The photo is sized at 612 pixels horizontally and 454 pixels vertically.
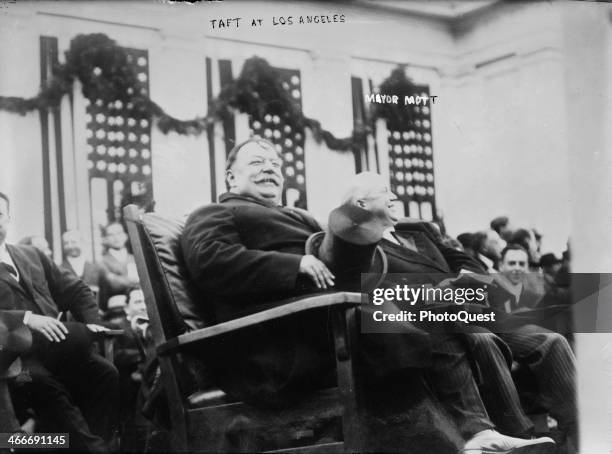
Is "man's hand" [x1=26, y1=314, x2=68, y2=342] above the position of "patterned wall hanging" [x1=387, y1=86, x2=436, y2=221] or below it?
below

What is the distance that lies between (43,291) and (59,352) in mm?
245

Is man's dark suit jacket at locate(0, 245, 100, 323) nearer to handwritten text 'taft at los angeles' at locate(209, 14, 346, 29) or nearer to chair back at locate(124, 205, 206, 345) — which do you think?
chair back at locate(124, 205, 206, 345)

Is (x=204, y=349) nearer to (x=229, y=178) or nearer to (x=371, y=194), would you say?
(x=229, y=178)

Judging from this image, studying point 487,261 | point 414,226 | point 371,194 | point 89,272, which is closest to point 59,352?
point 89,272

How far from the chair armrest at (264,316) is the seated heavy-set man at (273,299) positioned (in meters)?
0.11

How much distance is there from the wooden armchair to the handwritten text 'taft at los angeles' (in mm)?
889

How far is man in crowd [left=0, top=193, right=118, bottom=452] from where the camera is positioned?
11.1ft

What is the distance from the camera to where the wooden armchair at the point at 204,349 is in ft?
9.99

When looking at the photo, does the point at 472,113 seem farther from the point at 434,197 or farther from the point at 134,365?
the point at 134,365

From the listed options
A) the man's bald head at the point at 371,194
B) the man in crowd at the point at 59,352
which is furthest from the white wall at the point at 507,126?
the man in crowd at the point at 59,352

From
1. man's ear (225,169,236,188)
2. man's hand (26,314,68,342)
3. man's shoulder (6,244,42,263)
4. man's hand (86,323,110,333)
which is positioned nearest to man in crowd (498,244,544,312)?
man's ear (225,169,236,188)

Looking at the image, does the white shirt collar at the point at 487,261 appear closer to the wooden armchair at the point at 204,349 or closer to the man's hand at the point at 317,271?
the man's hand at the point at 317,271

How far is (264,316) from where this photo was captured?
311 centimetres

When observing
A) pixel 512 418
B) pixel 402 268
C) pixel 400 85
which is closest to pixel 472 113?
pixel 400 85
